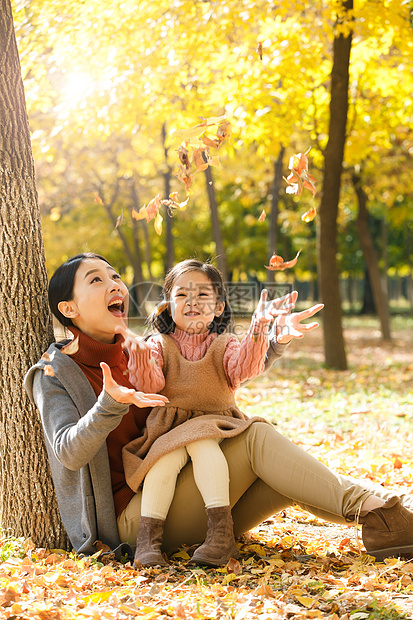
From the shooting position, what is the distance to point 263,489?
287 cm

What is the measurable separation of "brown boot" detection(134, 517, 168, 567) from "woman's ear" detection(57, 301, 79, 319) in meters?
1.01

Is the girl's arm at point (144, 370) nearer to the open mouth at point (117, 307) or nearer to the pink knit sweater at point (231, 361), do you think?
the pink knit sweater at point (231, 361)

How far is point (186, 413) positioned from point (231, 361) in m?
0.33

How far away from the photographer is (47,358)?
277 cm

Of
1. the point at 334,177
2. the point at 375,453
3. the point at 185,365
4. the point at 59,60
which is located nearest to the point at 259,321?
the point at 185,365

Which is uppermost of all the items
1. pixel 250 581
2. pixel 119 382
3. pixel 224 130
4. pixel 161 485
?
pixel 224 130

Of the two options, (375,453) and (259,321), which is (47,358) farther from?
(375,453)

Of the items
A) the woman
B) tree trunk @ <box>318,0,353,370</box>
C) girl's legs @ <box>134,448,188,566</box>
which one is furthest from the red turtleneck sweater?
tree trunk @ <box>318,0,353,370</box>

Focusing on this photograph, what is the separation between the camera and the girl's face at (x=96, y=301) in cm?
284

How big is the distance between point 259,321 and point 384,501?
945 millimetres

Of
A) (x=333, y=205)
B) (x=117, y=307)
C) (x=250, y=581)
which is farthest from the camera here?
(x=333, y=205)

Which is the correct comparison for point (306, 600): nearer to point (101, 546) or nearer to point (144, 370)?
point (101, 546)

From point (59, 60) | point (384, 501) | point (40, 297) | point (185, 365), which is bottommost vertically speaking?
point (384, 501)

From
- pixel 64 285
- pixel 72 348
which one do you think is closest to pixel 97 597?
pixel 72 348
